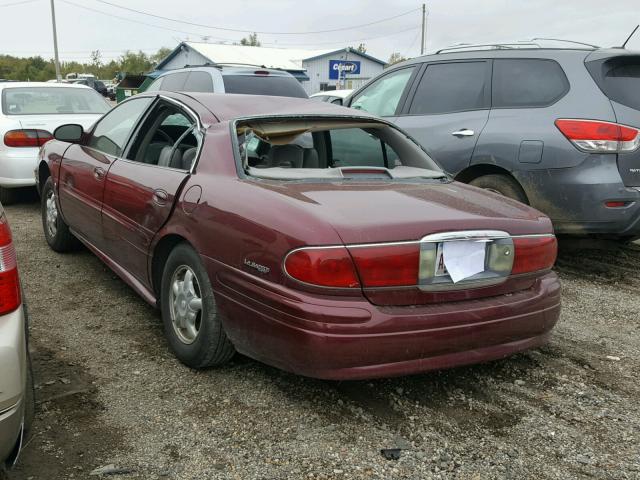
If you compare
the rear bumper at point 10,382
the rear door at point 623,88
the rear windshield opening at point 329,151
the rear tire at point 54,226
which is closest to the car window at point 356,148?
the rear windshield opening at point 329,151

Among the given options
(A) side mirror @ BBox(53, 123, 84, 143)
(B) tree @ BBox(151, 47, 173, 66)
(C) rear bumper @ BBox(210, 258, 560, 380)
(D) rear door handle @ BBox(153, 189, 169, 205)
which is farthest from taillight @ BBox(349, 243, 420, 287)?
(B) tree @ BBox(151, 47, 173, 66)

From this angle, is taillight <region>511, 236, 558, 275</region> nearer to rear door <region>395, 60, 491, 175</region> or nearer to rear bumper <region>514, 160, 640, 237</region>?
rear bumper <region>514, 160, 640, 237</region>

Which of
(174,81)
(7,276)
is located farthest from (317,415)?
(174,81)

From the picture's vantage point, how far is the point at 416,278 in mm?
2543

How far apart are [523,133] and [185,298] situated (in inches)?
122

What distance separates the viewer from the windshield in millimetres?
7332

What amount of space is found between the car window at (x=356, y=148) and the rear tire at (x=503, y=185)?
61.6 inches

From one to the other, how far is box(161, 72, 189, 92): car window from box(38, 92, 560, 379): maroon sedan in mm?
4737

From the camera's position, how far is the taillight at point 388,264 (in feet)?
8.07

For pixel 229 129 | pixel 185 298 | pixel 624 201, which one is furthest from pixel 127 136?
pixel 624 201

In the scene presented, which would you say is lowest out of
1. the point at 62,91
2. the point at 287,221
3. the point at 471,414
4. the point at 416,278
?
the point at 471,414

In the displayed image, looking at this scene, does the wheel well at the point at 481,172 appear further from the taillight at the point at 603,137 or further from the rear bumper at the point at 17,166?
the rear bumper at the point at 17,166

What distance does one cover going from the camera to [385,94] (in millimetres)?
6270

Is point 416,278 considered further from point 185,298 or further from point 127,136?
point 127,136
